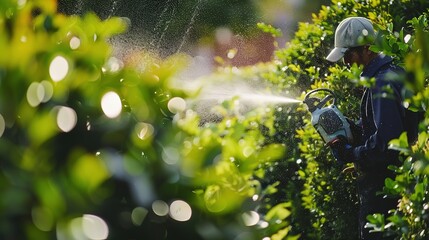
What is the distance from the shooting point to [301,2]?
2408 cm

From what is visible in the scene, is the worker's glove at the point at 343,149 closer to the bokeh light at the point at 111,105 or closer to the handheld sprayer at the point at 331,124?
the handheld sprayer at the point at 331,124

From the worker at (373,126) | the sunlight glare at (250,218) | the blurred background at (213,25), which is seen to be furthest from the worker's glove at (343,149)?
the blurred background at (213,25)

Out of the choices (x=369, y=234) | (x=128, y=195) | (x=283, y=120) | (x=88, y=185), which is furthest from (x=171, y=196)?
(x=283, y=120)

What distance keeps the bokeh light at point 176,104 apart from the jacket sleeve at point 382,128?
1907 mm

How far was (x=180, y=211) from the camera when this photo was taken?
1.64 meters

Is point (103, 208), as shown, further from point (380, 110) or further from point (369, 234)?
point (369, 234)

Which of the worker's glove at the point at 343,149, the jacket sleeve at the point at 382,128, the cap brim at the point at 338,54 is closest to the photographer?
the jacket sleeve at the point at 382,128

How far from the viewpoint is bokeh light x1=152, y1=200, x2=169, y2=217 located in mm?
1602

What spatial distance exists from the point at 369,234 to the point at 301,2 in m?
20.5

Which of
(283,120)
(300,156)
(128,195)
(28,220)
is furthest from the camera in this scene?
(283,120)

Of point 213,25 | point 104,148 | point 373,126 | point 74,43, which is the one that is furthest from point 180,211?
point 213,25

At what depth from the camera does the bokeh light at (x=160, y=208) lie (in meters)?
1.60

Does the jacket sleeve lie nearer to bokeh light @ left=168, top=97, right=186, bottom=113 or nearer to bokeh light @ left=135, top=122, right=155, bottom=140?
bokeh light @ left=168, top=97, right=186, bottom=113

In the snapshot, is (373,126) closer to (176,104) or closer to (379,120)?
(379,120)
